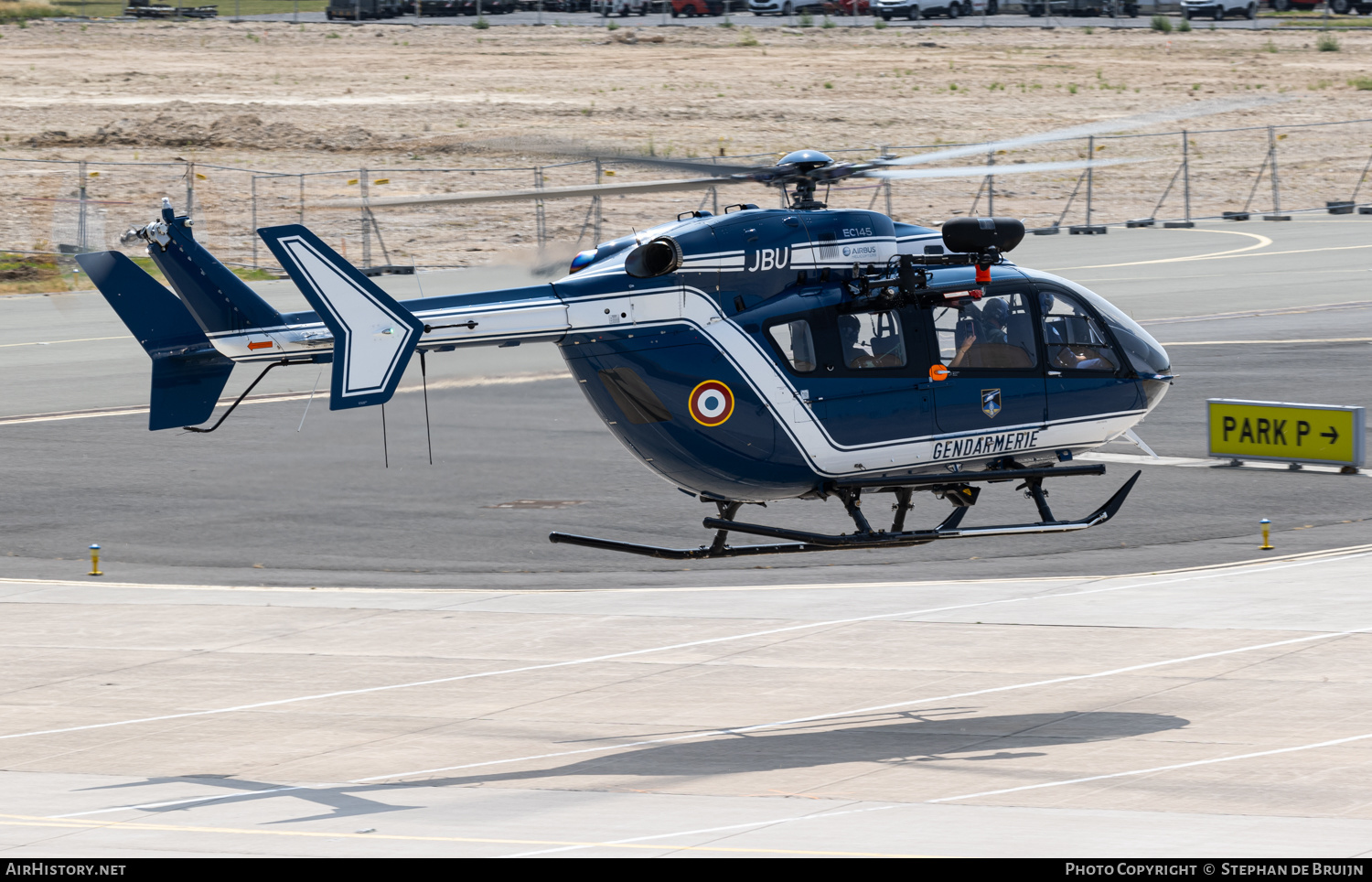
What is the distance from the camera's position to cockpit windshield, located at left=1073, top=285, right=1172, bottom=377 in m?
18.4

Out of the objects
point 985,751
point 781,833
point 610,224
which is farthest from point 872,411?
point 610,224

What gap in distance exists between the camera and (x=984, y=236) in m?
17.2

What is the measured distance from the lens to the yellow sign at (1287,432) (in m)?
29.4

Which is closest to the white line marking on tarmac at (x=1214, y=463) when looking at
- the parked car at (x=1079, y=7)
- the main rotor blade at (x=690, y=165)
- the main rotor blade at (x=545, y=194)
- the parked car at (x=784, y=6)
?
the main rotor blade at (x=690, y=165)

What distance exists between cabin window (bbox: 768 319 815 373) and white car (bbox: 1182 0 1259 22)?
88783 mm

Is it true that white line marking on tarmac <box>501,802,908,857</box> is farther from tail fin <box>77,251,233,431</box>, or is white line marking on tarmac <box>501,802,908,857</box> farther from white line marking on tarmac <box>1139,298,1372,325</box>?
white line marking on tarmac <box>1139,298,1372,325</box>

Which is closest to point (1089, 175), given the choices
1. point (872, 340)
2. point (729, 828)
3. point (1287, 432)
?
point (1287, 432)

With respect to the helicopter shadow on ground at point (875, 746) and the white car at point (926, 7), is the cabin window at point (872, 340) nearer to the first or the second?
the helicopter shadow on ground at point (875, 746)

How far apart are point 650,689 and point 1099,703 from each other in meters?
4.65

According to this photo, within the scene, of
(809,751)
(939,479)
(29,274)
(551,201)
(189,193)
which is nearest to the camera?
(809,751)

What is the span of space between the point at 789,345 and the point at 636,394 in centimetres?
154

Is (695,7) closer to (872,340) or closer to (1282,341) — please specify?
(1282,341)

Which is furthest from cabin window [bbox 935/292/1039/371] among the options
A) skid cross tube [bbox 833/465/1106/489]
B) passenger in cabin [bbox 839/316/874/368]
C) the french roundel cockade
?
the french roundel cockade

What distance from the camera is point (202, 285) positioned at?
625 inches
